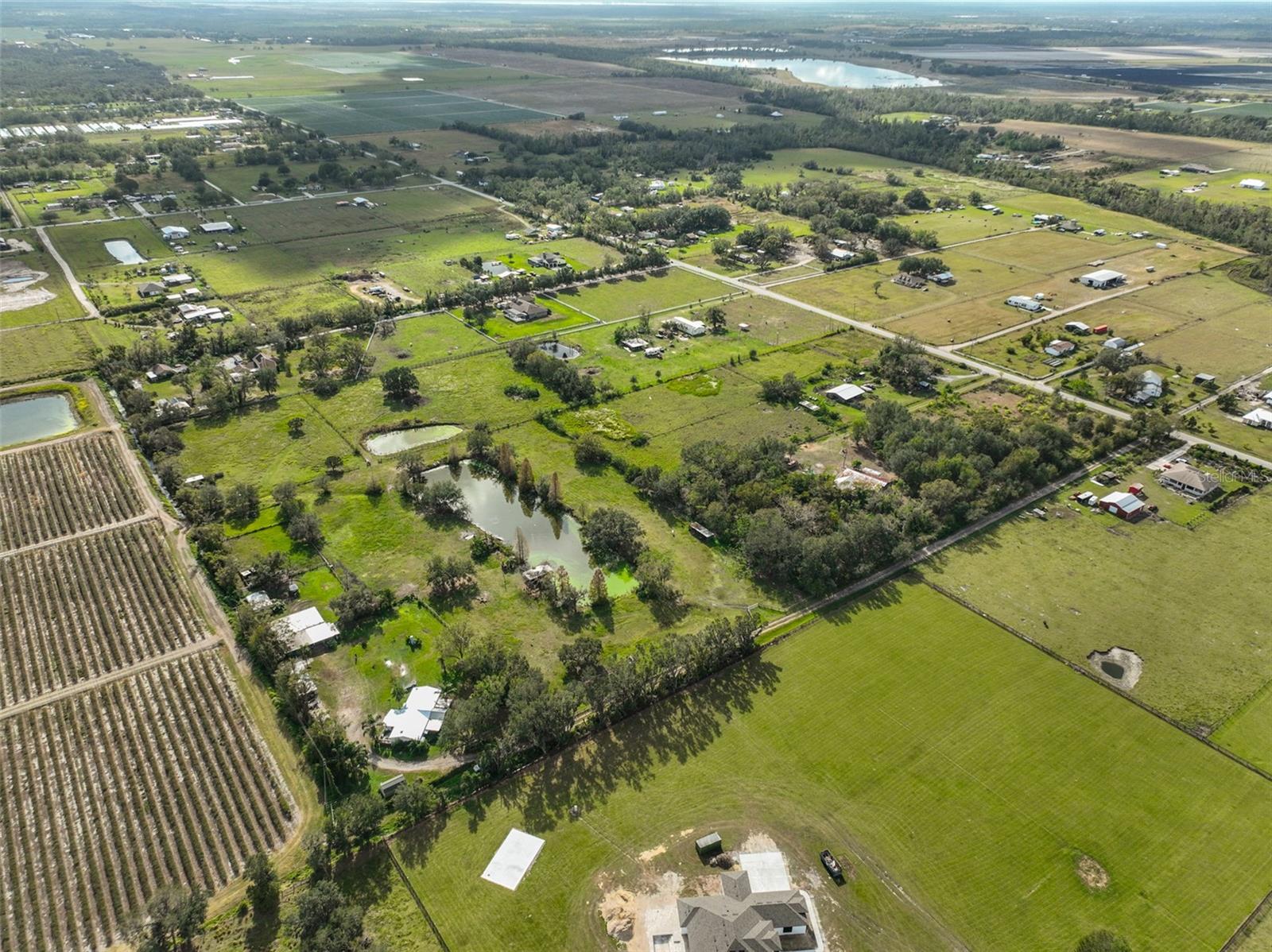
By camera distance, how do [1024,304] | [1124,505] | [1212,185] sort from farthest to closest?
[1212,185] → [1024,304] → [1124,505]

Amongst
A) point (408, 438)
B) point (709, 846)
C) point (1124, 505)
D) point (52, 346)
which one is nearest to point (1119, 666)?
point (1124, 505)

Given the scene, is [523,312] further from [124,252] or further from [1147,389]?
[1147,389]

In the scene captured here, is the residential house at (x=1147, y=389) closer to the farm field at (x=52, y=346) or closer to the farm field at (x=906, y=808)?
the farm field at (x=906, y=808)

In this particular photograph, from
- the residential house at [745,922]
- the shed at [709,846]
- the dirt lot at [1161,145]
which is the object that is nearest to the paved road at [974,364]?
the shed at [709,846]

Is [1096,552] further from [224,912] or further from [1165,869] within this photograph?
[224,912]

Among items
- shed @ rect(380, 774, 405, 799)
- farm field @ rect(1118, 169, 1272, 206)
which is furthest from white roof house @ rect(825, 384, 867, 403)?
farm field @ rect(1118, 169, 1272, 206)

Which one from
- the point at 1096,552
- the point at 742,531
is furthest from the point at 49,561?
the point at 1096,552

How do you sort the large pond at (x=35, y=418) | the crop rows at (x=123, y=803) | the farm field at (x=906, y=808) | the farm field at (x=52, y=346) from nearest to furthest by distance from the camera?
the farm field at (x=906, y=808), the crop rows at (x=123, y=803), the large pond at (x=35, y=418), the farm field at (x=52, y=346)
